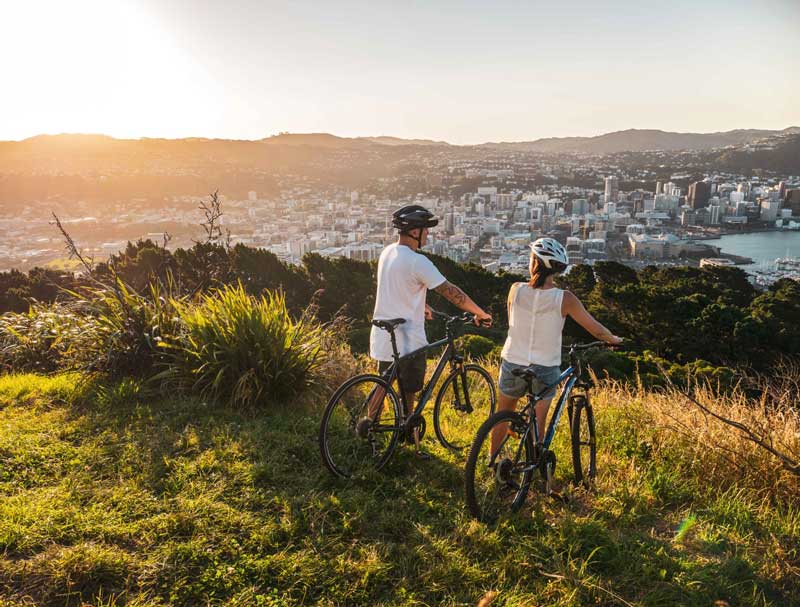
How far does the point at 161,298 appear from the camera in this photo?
19.7 ft

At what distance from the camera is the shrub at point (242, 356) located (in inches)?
197

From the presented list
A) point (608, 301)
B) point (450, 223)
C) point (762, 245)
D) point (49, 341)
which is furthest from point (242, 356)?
point (762, 245)

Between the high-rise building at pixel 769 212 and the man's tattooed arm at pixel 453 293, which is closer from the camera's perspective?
the man's tattooed arm at pixel 453 293

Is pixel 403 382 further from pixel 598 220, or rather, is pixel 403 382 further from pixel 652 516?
pixel 598 220

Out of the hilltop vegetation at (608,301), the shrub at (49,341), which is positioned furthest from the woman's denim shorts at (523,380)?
the hilltop vegetation at (608,301)

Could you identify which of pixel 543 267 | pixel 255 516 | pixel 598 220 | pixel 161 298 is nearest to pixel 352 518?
pixel 255 516

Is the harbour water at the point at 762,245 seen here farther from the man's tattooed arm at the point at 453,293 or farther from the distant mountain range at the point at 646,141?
the distant mountain range at the point at 646,141

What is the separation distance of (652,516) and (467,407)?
1.56 metres

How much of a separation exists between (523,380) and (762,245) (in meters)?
79.8

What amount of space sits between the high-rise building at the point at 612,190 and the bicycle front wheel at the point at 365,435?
95.4m

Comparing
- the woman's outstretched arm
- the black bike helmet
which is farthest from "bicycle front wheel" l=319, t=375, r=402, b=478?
the woman's outstretched arm

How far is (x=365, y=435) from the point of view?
12.6ft

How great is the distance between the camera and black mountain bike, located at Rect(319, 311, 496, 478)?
372 centimetres

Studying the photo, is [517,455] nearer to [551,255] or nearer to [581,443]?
[581,443]
